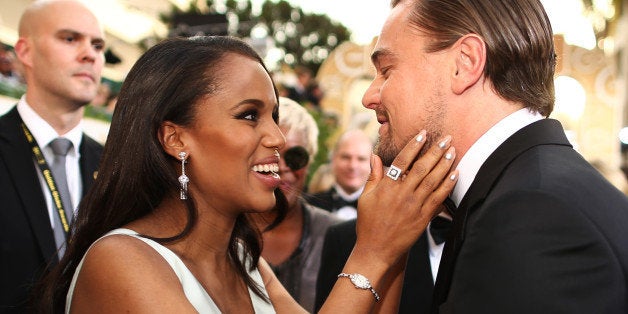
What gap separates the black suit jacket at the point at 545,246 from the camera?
1521mm

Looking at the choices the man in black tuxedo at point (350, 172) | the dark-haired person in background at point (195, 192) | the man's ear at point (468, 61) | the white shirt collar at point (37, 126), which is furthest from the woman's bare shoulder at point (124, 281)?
the man in black tuxedo at point (350, 172)

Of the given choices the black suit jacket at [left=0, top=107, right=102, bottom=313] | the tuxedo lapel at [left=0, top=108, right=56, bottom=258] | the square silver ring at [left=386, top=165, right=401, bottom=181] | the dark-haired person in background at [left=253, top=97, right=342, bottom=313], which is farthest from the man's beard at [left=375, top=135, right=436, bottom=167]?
the tuxedo lapel at [left=0, top=108, right=56, bottom=258]

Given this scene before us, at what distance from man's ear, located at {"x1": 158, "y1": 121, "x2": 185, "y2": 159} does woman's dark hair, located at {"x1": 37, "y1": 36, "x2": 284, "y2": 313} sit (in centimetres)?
2

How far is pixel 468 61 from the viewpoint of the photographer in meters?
2.12

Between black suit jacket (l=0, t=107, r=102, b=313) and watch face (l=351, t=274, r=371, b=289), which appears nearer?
watch face (l=351, t=274, r=371, b=289)

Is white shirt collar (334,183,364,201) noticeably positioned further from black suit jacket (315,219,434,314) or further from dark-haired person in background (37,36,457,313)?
dark-haired person in background (37,36,457,313)

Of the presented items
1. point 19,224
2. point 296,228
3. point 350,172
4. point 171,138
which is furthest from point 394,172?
point 350,172

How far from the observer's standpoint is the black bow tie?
2.85 meters

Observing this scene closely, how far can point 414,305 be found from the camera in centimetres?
286

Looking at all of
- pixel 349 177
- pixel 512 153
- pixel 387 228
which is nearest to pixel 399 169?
pixel 387 228

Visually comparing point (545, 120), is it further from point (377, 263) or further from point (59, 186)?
point (59, 186)

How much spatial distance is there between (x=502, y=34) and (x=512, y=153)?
438 mm

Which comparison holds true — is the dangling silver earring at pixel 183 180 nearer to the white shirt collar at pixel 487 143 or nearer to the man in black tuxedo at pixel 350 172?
the white shirt collar at pixel 487 143

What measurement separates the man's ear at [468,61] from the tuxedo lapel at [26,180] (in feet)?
6.79
